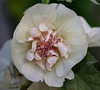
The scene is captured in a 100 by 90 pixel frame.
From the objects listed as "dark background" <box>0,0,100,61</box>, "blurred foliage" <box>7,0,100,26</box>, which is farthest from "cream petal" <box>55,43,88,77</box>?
"blurred foliage" <box>7,0,100,26</box>

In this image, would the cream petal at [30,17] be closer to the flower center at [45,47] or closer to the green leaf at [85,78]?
the flower center at [45,47]

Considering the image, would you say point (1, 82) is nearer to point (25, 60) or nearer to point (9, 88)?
point (9, 88)

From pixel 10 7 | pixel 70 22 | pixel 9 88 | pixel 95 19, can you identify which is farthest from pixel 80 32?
pixel 10 7

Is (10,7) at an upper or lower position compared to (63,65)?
lower

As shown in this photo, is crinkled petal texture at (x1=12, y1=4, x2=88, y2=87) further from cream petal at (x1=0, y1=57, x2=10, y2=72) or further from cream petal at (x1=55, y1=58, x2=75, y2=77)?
cream petal at (x1=0, y1=57, x2=10, y2=72)

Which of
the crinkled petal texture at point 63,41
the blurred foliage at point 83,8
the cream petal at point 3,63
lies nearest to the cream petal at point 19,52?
the crinkled petal texture at point 63,41

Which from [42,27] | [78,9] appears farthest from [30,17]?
[78,9]
